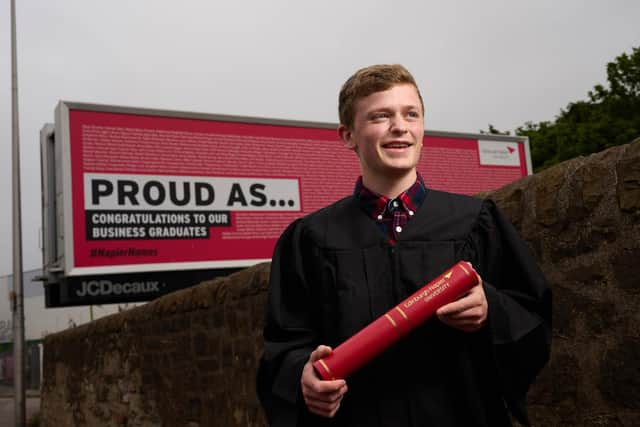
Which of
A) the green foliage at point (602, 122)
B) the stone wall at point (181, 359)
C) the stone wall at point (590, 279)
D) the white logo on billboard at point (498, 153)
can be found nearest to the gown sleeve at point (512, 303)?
the stone wall at point (590, 279)

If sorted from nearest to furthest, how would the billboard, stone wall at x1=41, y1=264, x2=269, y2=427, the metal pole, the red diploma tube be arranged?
1. the red diploma tube
2. stone wall at x1=41, y1=264, x2=269, y2=427
3. the billboard
4. the metal pole

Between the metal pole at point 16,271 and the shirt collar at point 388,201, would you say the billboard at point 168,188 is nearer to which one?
the metal pole at point 16,271

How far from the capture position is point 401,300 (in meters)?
1.37

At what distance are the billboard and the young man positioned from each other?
5.71m

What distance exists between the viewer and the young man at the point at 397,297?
51.7 inches

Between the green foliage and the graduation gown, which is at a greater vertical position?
the green foliage

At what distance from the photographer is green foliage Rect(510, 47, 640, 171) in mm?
18094

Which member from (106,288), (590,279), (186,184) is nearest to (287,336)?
(590,279)

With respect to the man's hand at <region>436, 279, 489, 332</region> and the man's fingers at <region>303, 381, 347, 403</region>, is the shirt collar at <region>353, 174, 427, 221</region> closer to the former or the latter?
the man's hand at <region>436, 279, 489, 332</region>

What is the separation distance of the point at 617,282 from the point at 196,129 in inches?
247

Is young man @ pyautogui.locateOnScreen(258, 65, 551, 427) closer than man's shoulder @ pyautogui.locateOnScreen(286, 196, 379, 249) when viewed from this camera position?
Yes

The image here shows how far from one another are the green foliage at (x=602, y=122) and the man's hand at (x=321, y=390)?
1810 centimetres

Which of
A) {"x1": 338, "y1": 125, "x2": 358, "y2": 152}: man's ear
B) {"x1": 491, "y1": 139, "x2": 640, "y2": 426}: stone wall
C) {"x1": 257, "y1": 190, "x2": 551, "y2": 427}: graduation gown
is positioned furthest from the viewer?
{"x1": 491, "y1": 139, "x2": 640, "y2": 426}: stone wall

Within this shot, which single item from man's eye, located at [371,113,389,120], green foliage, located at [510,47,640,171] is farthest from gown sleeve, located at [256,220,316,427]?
green foliage, located at [510,47,640,171]
